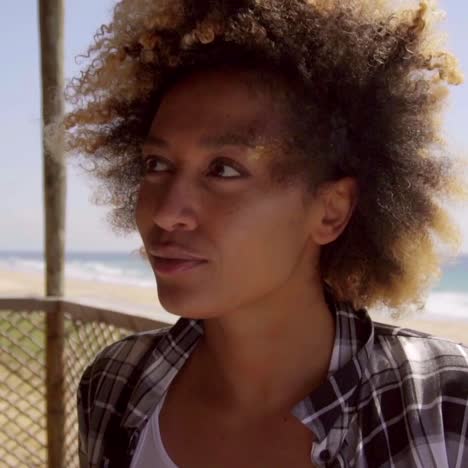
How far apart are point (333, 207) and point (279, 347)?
29 cm

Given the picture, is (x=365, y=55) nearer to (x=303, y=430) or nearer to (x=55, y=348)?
(x=303, y=430)

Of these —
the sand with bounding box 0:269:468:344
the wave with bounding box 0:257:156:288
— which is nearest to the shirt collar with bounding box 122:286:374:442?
the sand with bounding box 0:269:468:344

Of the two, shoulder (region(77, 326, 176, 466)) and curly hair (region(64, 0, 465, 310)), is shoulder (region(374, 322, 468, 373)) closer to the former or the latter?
curly hair (region(64, 0, 465, 310))

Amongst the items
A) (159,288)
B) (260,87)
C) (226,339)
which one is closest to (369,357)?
(226,339)

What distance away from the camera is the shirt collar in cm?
126

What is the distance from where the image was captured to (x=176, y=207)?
1.27m

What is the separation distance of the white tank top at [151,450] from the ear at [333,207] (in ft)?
1.60

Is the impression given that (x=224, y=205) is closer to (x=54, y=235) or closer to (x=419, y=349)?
(x=419, y=349)

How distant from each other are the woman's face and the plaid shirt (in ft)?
0.68

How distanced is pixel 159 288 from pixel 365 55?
0.57m

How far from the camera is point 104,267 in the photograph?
1167 inches

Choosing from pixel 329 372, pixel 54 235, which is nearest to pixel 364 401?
pixel 329 372

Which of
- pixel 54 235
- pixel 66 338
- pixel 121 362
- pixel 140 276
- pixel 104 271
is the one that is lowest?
pixel 121 362

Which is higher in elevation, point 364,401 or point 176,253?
point 176,253
